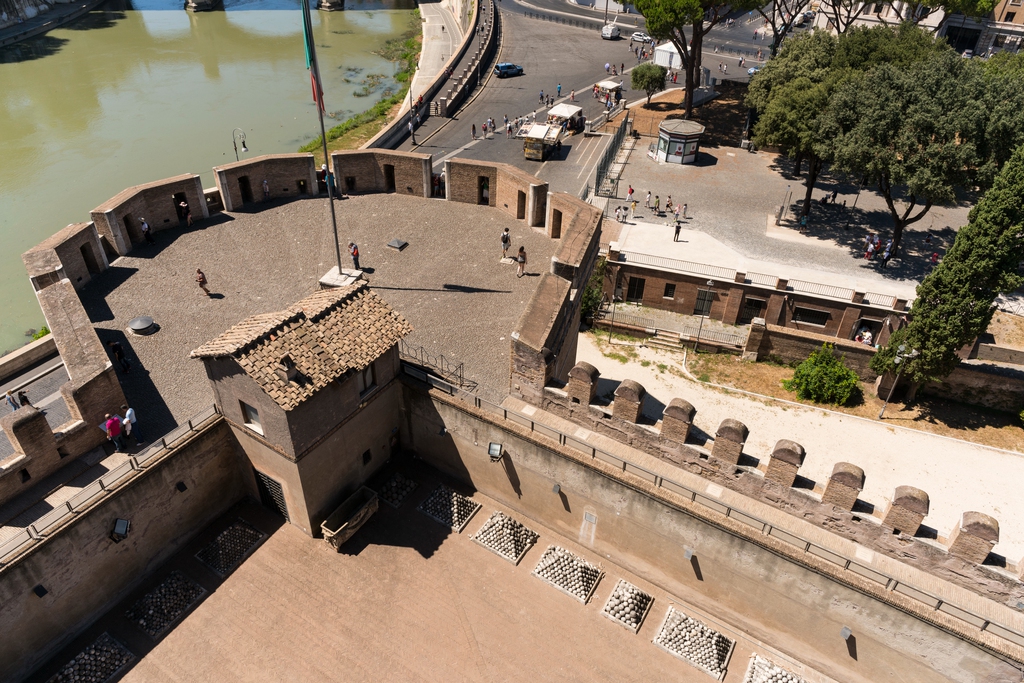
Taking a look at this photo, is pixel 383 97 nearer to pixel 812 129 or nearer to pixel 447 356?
pixel 812 129

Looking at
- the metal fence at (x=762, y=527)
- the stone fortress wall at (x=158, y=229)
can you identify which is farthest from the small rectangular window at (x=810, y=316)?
the metal fence at (x=762, y=527)

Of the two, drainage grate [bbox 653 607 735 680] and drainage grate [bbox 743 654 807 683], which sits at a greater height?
drainage grate [bbox 653 607 735 680]

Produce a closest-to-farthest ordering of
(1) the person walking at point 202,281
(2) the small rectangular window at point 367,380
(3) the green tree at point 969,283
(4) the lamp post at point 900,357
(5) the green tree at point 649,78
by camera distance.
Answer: (2) the small rectangular window at point 367,380
(1) the person walking at point 202,281
(3) the green tree at point 969,283
(4) the lamp post at point 900,357
(5) the green tree at point 649,78

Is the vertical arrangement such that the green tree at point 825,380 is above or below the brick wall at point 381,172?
below

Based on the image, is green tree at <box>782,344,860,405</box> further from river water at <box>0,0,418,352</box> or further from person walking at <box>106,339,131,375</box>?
river water at <box>0,0,418,352</box>

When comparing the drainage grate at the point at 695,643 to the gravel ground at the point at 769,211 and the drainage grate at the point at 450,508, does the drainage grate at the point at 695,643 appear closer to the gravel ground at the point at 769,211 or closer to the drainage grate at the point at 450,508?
the drainage grate at the point at 450,508

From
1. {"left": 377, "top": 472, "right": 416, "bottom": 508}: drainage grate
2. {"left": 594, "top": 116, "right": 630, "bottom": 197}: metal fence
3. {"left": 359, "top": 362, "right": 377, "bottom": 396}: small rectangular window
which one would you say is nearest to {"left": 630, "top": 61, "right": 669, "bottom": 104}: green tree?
{"left": 594, "top": 116, "right": 630, "bottom": 197}: metal fence

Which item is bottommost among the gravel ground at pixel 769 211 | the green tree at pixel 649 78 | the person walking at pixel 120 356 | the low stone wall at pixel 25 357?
the gravel ground at pixel 769 211
